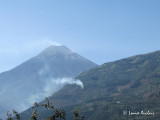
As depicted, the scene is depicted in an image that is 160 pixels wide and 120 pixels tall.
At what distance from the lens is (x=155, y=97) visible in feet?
627

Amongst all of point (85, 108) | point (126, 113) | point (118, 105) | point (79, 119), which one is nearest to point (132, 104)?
point (118, 105)

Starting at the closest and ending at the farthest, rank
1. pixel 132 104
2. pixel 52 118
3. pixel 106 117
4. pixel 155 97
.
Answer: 1. pixel 52 118
2. pixel 106 117
3. pixel 132 104
4. pixel 155 97

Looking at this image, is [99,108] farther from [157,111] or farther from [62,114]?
[62,114]

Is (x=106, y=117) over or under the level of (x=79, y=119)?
under

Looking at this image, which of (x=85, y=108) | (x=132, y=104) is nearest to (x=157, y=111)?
(x=132, y=104)

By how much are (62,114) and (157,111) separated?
460 feet

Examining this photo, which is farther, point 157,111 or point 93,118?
point 93,118

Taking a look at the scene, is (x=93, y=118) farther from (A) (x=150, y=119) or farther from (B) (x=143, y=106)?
(A) (x=150, y=119)

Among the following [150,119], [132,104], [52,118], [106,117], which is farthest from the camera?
[132,104]

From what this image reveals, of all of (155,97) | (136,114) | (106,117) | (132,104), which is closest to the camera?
(136,114)

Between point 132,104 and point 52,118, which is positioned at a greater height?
point 52,118

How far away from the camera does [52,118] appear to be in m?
19.2

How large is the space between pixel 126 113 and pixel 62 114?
142885 millimetres

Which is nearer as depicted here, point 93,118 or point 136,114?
point 136,114
